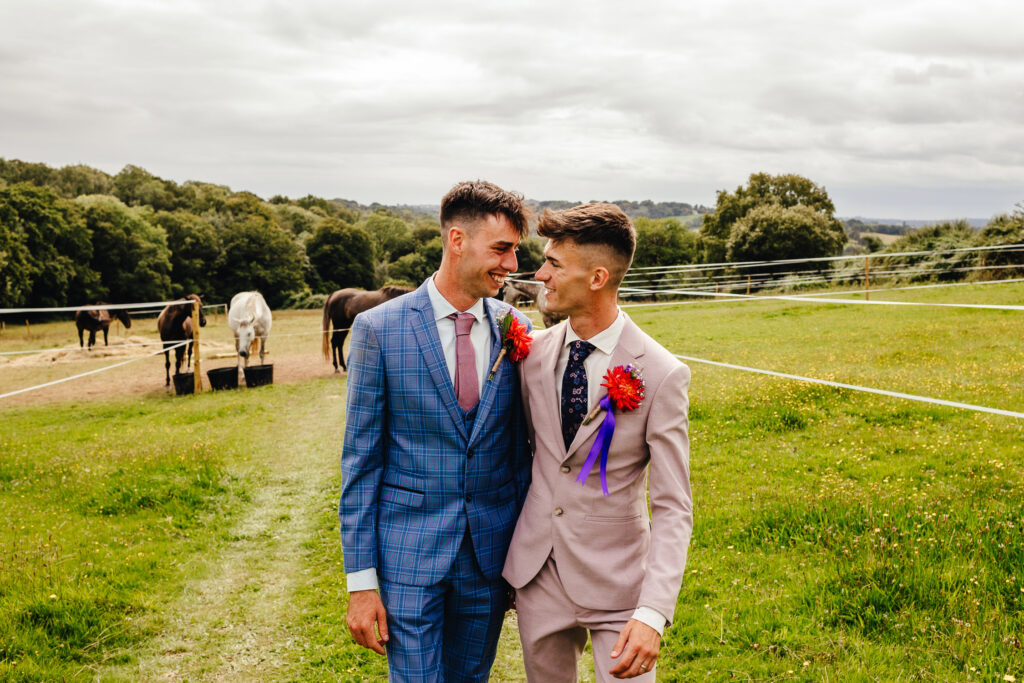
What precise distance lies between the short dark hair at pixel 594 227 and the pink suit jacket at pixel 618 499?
11.4 inches

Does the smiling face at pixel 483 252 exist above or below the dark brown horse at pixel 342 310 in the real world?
above

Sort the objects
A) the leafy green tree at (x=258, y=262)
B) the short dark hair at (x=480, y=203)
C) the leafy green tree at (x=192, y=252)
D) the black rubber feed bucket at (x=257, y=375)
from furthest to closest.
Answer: the leafy green tree at (x=258, y=262) < the leafy green tree at (x=192, y=252) < the black rubber feed bucket at (x=257, y=375) < the short dark hair at (x=480, y=203)

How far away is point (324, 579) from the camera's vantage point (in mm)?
4855

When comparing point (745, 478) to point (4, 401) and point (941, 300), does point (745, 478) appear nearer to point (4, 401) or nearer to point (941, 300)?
point (941, 300)

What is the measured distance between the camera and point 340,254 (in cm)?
5228

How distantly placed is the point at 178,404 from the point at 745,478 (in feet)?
33.2

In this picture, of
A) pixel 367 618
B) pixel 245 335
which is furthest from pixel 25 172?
pixel 367 618

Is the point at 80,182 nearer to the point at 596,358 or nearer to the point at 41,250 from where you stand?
the point at 41,250

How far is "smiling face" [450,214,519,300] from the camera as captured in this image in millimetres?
2230

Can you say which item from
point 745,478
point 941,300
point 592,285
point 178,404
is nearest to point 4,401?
point 178,404

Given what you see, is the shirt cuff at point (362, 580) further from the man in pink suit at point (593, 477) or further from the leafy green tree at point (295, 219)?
the leafy green tree at point (295, 219)

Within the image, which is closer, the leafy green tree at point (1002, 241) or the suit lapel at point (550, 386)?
the suit lapel at point (550, 386)

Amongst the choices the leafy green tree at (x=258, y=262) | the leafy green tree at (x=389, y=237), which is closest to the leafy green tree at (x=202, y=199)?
the leafy green tree at (x=258, y=262)

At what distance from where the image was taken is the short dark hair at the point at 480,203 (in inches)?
87.8
